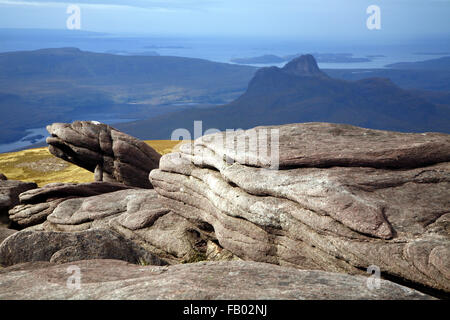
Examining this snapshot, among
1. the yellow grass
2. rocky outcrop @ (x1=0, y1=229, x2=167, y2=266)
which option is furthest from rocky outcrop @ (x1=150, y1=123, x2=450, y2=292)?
the yellow grass

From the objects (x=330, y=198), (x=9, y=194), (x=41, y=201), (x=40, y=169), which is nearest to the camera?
(x=330, y=198)

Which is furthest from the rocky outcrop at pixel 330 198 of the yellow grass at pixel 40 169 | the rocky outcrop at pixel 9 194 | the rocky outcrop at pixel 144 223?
the yellow grass at pixel 40 169

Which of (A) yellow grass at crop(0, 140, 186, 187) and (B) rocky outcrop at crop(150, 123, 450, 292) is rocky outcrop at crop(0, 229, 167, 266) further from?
(A) yellow grass at crop(0, 140, 186, 187)

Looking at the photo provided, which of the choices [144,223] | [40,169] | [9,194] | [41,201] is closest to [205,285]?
[144,223]

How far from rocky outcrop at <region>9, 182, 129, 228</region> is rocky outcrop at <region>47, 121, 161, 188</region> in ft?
19.0

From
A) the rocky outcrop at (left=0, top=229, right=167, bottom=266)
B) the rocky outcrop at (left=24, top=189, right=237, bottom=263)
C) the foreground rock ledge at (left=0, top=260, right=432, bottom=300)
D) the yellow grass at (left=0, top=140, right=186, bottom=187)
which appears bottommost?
the yellow grass at (left=0, top=140, right=186, bottom=187)

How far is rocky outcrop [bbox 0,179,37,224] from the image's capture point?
83.4 feet

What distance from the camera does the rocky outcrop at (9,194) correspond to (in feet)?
83.4

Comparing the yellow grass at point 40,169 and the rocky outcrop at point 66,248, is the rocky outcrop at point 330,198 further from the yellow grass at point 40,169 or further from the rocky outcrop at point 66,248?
the yellow grass at point 40,169

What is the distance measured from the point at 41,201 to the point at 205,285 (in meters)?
21.4

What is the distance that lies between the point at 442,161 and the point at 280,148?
6599 millimetres

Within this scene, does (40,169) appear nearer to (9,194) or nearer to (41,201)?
(9,194)

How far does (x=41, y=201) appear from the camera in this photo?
25.1 m
